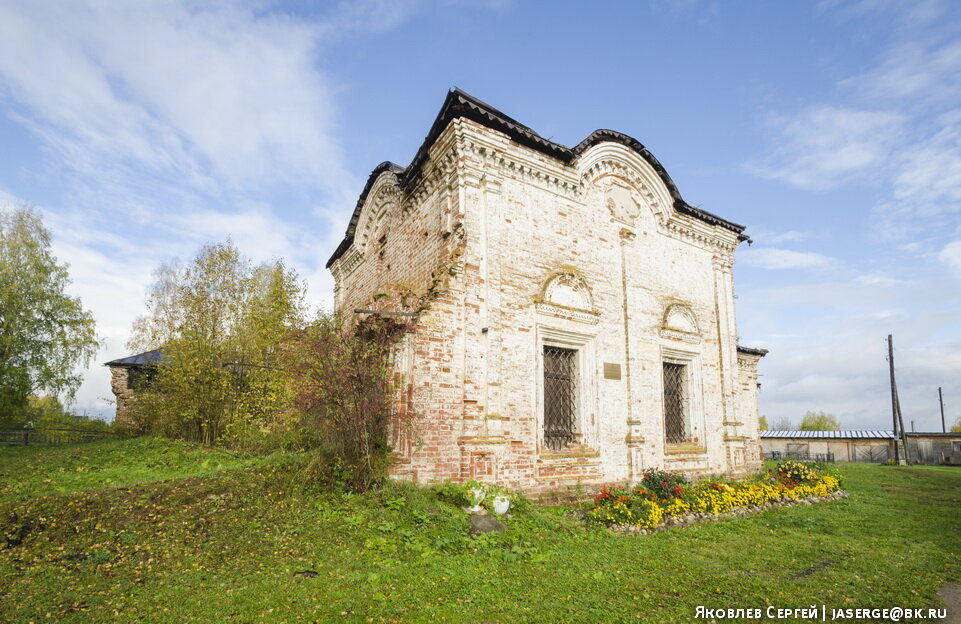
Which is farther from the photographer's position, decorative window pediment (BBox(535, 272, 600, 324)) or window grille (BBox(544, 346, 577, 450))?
decorative window pediment (BBox(535, 272, 600, 324))

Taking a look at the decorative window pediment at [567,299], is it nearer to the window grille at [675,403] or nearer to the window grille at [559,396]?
the window grille at [559,396]

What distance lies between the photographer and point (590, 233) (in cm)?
1107

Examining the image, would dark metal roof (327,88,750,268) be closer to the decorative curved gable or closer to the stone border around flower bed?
the decorative curved gable

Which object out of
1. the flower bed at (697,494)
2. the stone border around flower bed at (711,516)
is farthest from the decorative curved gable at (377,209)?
the stone border around flower bed at (711,516)

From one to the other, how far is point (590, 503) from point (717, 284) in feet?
26.8

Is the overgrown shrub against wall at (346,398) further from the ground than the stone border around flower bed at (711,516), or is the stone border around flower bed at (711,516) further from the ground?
the overgrown shrub against wall at (346,398)

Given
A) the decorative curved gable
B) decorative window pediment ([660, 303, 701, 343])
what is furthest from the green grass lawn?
the decorative curved gable

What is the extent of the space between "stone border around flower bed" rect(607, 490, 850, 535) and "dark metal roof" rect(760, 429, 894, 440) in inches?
988

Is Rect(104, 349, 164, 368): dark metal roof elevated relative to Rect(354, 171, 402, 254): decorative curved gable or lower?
lower

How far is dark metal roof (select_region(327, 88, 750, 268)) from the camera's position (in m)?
9.22

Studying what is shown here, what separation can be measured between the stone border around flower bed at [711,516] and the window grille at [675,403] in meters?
2.31

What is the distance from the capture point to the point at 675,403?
41.8ft

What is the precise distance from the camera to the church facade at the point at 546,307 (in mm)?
8320

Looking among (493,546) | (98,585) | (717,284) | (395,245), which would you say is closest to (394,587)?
(493,546)
